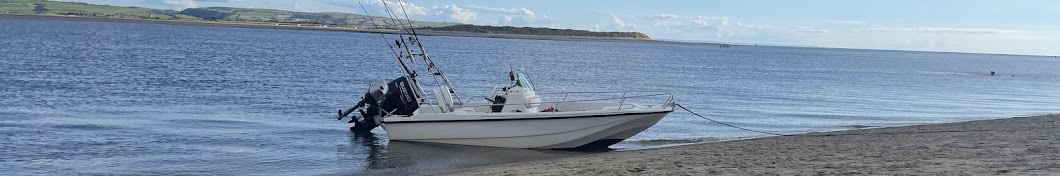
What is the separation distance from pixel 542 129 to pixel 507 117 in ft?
2.11

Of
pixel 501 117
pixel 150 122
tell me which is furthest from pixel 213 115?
pixel 501 117

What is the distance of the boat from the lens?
59.3 ft

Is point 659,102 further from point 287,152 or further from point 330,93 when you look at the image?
point 287,152

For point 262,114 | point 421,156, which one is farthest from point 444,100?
point 262,114

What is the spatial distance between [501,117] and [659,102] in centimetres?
1415

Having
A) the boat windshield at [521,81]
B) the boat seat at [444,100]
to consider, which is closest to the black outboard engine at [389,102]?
the boat seat at [444,100]

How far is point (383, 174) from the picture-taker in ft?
52.2

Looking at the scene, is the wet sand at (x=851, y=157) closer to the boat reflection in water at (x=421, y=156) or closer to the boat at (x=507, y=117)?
the boat at (x=507, y=117)

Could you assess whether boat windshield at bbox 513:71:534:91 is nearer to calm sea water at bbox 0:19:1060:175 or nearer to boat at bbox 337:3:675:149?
boat at bbox 337:3:675:149

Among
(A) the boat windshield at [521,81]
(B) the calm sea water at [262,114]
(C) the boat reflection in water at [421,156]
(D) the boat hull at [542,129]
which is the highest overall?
(A) the boat windshield at [521,81]

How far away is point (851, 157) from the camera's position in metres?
14.4

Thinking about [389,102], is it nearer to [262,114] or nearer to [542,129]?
[542,129]

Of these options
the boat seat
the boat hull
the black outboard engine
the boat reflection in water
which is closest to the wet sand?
the boat hull

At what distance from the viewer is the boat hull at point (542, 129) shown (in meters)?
18.0
